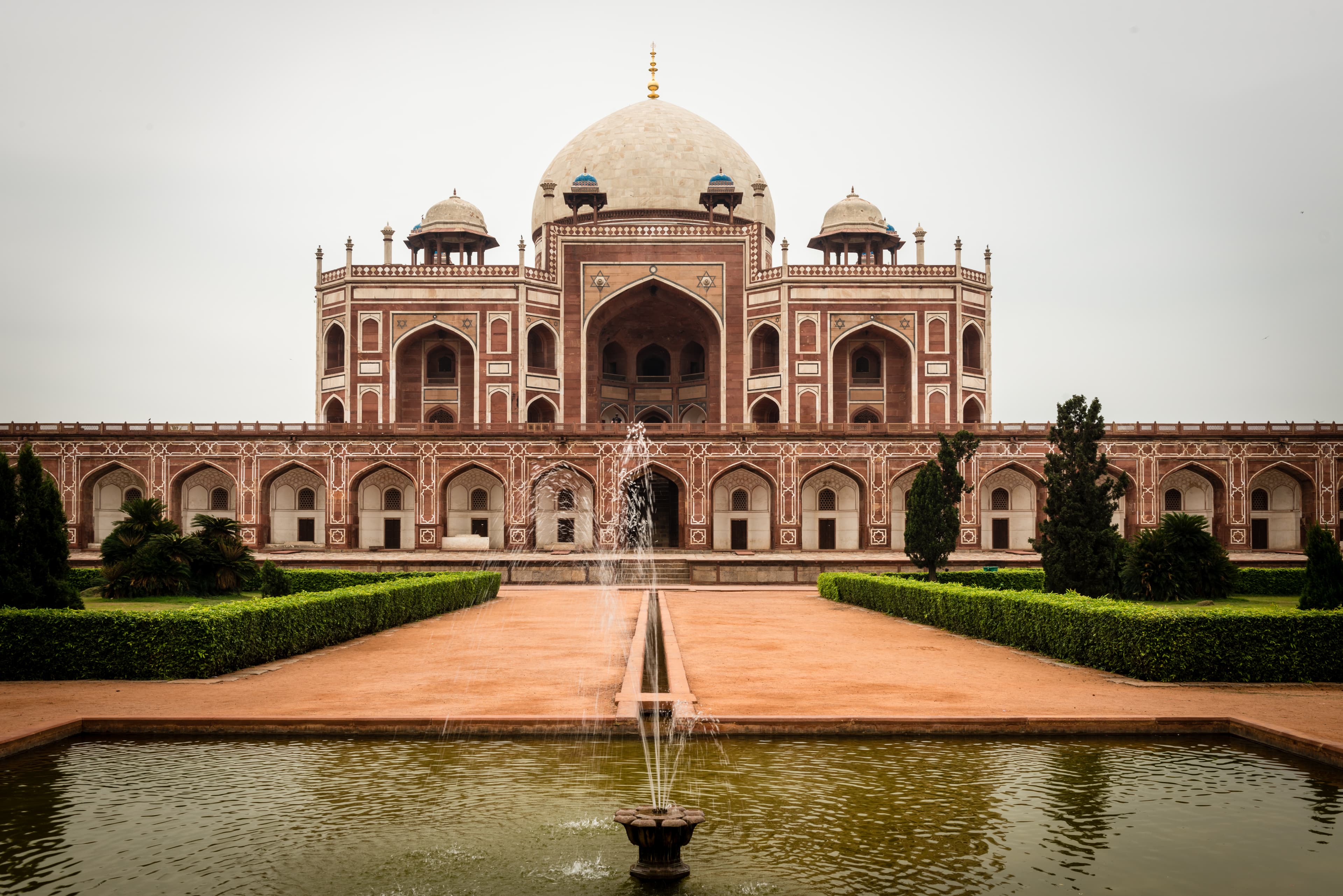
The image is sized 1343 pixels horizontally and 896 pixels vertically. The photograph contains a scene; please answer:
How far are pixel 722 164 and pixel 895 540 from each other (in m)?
15.7

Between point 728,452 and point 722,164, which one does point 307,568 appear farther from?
point 722,164

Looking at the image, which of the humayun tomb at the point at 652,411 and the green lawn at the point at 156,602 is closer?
the green lawn at the point at 156,602

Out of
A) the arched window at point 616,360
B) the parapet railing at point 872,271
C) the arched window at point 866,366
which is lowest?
the arched window at point 866,366

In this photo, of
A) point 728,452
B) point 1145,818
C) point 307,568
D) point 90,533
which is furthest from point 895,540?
point 1145,818

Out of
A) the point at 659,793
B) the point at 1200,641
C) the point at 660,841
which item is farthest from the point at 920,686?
the point at 660,841

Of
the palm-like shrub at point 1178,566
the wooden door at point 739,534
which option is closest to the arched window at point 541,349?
the wooden door at point 739,534

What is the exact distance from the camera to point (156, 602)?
15.2m

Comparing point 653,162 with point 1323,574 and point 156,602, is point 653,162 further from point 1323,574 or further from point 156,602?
point 1323,574

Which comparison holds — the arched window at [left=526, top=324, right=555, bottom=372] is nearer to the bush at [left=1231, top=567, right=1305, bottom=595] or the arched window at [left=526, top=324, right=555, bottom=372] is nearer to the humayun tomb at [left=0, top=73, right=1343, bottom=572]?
the humayun tomb at [left=0, top=73, right=1343, bottom=572]

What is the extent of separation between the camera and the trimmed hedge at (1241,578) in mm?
16984

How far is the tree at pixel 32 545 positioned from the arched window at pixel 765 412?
23.4 metres

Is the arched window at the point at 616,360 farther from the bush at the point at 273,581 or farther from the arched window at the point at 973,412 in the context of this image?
the bush at the point at 273,581

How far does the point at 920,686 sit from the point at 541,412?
25807 millimetres

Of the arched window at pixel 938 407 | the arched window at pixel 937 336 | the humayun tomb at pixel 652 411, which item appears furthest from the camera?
the arched window at pixel 937 336
